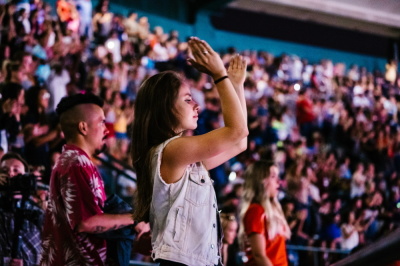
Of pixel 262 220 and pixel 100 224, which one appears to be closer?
pixel 100 224

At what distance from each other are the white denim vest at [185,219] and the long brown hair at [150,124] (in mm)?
69

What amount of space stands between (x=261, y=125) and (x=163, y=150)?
965 centimetres

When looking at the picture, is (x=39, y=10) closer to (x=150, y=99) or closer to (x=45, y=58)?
(x=45, y=58)

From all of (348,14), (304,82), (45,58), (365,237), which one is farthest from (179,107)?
(348,14)

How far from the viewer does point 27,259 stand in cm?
418

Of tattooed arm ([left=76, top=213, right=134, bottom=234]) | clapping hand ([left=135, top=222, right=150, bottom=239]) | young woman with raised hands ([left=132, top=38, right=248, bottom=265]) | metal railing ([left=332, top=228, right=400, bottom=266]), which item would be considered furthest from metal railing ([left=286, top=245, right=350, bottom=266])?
metal railing ([left=332, top=228, right=400, bottom=266])

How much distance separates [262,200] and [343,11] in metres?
15.6

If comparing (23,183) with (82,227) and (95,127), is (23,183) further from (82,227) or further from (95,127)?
(82,227)

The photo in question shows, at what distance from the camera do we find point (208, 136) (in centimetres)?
231

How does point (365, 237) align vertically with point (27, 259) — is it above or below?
below

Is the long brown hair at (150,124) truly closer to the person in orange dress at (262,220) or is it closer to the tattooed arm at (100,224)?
the tattooed arm at (100,224)

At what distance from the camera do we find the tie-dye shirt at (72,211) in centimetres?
287

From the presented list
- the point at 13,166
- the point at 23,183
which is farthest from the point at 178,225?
the point at 13,166

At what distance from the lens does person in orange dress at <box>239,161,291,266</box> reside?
4023 millimetres
